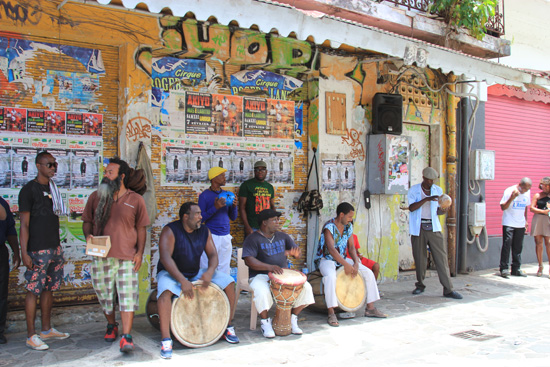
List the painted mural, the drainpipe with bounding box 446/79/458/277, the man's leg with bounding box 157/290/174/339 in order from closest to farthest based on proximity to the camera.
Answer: the man's leg with bounding box 157/290/174/339 → the painted mural → the drainpipe with bounding box 446/79/458/277

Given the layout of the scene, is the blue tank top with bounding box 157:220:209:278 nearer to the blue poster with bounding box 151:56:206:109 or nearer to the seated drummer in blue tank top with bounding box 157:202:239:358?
the seated drummer in blue tank top with bounding box 157:202:239:358

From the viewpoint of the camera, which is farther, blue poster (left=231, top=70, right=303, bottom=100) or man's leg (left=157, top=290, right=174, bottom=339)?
blue poster (left=231, top=70, right=303, bottom=100)

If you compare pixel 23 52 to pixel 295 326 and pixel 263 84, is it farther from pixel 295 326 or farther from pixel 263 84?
pixel 295 326

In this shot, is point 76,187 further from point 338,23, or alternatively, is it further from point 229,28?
point 338,23

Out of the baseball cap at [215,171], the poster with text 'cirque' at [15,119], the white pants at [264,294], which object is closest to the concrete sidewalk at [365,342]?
the white pants at [264,294]

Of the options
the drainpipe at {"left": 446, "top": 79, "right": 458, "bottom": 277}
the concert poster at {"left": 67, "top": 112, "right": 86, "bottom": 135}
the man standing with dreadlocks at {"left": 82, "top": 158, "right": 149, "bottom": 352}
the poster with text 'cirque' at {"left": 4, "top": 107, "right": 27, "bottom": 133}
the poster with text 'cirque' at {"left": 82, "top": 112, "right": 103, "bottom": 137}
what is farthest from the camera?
the drainpipe at {"left": 446, "top": 79, "right": 458, "bottom": 277}

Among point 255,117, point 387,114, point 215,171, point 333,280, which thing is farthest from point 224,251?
point 387,114

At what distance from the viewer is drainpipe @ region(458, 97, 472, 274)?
31.2ft

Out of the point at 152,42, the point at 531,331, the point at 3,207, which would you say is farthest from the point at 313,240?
the point at 3,207

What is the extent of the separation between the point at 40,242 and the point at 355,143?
5.01 metres

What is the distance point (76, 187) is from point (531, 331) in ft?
17.7

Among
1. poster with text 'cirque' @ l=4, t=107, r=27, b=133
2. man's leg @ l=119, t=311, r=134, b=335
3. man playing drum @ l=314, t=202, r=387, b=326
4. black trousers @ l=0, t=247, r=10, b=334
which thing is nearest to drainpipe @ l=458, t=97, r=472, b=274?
man playing drum @ l=314, t=202, r=387, b=326

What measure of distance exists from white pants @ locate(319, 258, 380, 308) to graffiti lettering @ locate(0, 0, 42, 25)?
13.9 ft

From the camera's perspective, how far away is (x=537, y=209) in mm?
9383
